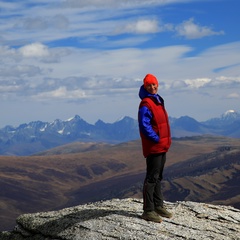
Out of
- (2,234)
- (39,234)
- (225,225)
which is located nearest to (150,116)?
(225,225)

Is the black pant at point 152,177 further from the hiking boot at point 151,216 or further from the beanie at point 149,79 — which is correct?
the beanie at point 149,79

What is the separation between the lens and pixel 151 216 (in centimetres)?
1489

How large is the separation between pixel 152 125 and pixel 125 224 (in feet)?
11.9

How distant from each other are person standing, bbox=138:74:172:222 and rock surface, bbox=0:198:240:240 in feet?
2.74

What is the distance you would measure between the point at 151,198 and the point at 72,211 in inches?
158

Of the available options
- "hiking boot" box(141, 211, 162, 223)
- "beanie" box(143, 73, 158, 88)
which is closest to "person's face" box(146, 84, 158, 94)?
"beanie" box(143, 73, 158, 88)

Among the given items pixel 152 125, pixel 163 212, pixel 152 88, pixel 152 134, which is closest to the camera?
pixel 152 134

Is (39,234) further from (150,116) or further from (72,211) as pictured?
(150,116)

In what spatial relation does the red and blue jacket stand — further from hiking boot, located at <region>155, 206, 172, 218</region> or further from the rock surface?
the rock surface

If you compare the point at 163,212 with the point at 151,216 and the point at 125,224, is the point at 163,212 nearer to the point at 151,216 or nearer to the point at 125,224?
the point at 151,216

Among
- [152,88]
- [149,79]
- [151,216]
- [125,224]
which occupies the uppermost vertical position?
[149,79]

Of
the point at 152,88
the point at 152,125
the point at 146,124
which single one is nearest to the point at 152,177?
the point at 152,125

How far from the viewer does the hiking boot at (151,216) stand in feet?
48.7

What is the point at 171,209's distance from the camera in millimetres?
17125
